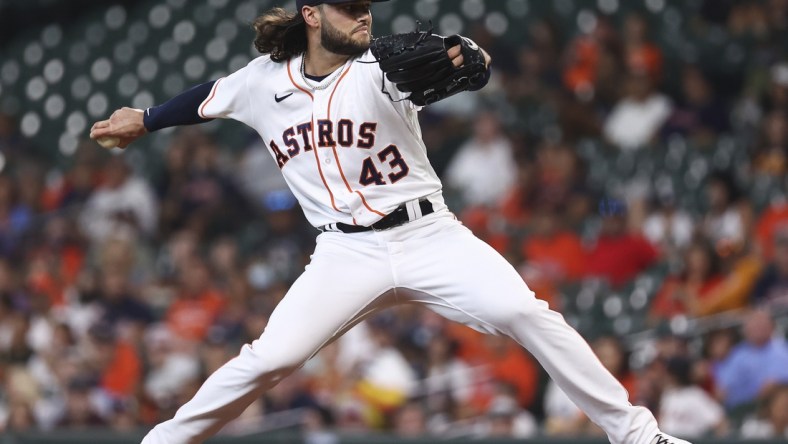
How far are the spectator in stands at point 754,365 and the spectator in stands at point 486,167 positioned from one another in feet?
8.18

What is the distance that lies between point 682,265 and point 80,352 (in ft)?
13.5

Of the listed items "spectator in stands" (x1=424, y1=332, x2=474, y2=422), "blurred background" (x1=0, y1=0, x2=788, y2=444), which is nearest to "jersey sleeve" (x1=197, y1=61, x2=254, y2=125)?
"blurred background" (x1=0, y1=0, x2=788, y2=444)

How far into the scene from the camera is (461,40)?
A: 12.3 feet

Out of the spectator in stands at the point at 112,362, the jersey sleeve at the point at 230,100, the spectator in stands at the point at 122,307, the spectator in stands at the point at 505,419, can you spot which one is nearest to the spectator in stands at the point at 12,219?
the spectator in stands at the point at 122,307

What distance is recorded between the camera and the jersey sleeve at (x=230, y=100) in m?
4.21

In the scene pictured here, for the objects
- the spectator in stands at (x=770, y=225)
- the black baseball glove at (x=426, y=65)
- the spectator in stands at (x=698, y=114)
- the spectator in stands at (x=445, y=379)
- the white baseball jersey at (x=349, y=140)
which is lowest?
the spectator in stands at (x=445, y=379)

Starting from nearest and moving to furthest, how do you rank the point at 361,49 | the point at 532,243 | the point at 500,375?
the point at 361,49, the point at 500,375, the point at 532,243

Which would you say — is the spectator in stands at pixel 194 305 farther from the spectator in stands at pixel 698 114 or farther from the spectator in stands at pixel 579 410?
the spectator in stands at pixel 698 114

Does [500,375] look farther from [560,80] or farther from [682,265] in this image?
[560,80]

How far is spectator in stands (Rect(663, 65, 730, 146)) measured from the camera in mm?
8078

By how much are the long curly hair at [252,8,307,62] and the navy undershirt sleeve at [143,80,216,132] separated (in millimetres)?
247

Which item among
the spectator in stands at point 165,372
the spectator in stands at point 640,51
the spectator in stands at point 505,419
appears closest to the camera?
the spectator in stands at point 505,419

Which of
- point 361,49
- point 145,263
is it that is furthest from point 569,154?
point 361,49

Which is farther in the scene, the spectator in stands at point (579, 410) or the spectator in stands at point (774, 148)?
the spectator in stands at point (774, 148)
